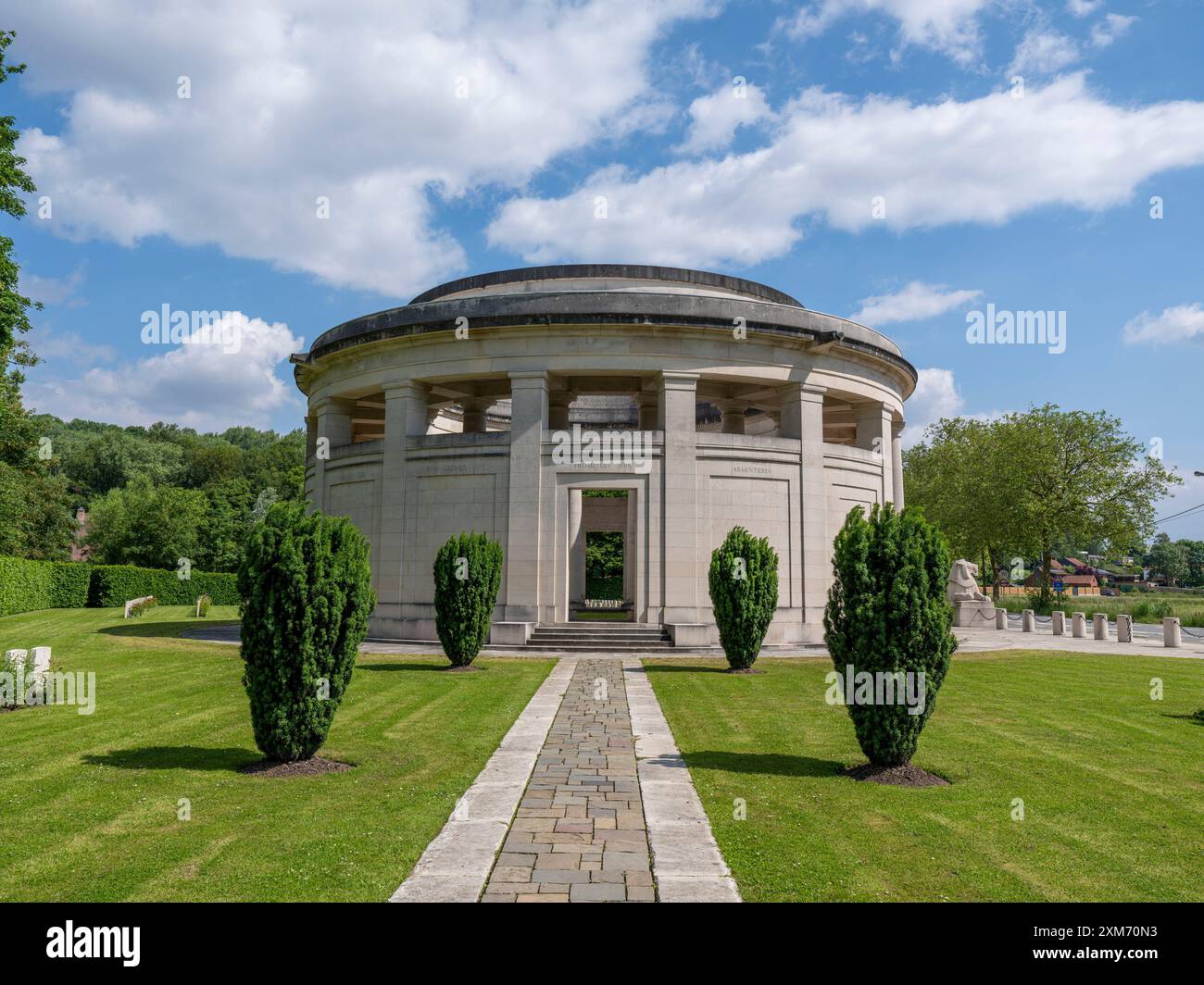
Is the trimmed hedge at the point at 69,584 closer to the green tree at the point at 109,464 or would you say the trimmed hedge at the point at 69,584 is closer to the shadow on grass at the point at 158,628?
the shadow on grass at the point at 158,628

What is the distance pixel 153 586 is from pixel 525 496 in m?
35.6

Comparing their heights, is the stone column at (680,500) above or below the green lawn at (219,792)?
above

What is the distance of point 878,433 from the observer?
2941 cm

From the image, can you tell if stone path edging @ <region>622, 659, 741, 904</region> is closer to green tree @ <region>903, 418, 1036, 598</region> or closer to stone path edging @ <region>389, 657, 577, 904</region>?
stone path edging @ <region>389, 657, 577, 904</region>

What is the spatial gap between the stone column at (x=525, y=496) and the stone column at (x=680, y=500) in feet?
13.2

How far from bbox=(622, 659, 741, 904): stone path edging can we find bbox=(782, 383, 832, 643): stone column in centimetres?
1463

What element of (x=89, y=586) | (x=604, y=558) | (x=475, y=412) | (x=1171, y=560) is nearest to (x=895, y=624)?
(x=475, y=412)

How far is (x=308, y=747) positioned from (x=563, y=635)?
47.0ft

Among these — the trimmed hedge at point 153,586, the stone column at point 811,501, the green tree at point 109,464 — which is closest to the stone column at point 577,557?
the stone column at point 811,501

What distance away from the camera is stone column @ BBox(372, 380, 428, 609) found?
84.7 feet

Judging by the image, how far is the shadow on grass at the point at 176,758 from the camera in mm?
9734

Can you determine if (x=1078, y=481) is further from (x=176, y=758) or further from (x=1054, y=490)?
(x=176, y=758)

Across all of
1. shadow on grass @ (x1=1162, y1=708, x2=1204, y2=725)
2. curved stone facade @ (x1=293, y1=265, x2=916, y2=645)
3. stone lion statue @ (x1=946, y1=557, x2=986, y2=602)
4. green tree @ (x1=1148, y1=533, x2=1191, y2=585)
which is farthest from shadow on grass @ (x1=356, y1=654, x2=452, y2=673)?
green tree @ (x1=1148, y1=533, x2=1191, y2=585)

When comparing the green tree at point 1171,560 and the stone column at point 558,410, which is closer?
the stone column at point 558,410
